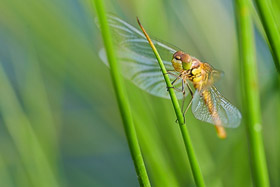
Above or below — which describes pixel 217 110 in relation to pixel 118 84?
below

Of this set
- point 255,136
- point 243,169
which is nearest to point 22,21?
point 243,169

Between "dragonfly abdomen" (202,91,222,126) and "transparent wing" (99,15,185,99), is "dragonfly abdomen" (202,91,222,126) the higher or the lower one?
the lower one

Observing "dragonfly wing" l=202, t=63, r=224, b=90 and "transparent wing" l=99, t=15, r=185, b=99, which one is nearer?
→ "transparent wing" l=99, t=15, r=185, b=99

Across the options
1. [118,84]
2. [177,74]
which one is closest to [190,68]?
[177,74]

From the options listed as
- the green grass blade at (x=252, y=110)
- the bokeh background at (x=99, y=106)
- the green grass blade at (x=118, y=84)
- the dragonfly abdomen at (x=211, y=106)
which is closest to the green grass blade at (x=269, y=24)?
the green grass blade at (x=252, y=110)

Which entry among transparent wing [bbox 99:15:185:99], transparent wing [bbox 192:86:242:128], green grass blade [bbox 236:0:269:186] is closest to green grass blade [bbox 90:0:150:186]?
green grass blade [bbox 236:0:269:186]

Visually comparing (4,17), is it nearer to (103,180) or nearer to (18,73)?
(18,73)

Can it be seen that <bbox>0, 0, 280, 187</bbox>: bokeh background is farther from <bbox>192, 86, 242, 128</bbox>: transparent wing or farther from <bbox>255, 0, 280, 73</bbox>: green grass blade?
<bbox>255, 0, 280, 73</bbox>: green grass blade

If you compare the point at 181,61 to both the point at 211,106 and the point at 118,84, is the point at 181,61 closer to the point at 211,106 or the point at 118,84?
the point at 211,106
